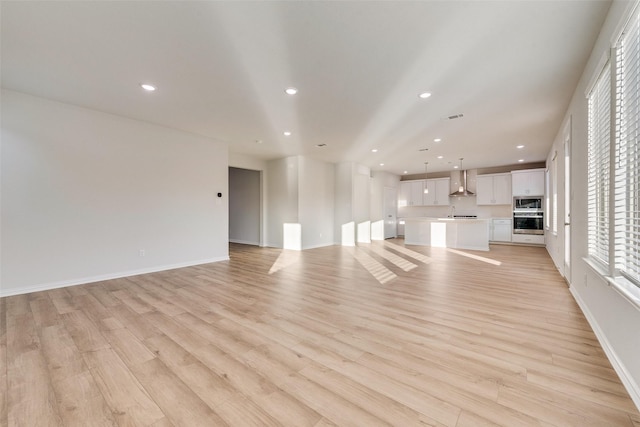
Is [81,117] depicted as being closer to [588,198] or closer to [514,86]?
[514,86]

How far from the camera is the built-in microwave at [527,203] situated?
833 centimetres

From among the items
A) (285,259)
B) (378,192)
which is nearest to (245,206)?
(285,259)

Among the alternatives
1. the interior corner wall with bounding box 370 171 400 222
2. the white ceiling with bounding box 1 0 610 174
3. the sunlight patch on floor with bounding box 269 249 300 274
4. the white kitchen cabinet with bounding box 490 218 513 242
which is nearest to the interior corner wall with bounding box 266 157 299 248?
the sunlight patch on floor with bounding box 269 249 300 274

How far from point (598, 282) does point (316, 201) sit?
6356 mm

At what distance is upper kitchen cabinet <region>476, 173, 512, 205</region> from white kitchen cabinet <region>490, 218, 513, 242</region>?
63 centimetres

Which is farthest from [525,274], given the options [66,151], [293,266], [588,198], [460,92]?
[66,151]

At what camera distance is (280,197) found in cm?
771

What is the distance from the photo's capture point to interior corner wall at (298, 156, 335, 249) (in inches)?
295

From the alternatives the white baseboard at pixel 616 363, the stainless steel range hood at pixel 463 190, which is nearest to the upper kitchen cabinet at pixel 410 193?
the stainless steel range hood at pixel 463 190

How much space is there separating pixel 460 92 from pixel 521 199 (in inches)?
278

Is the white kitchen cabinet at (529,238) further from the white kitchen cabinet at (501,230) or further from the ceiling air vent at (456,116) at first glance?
the ceiling air vent at (456,116)

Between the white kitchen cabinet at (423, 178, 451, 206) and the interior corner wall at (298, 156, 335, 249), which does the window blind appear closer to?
the interior corner wall at (298, 156, 335, 249)

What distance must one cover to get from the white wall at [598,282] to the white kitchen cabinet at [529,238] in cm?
570

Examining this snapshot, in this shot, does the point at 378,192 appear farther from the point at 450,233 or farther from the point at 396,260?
the point at 396,260
